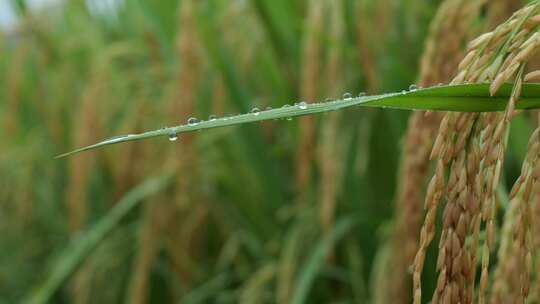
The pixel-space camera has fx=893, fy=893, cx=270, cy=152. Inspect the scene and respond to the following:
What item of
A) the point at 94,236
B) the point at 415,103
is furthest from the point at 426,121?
the point at 94,236

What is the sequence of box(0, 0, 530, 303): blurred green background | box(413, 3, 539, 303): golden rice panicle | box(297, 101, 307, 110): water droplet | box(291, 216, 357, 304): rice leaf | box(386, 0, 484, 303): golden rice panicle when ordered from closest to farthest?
box(413, 3, 539, 303): golden rice panicle < box(297, 101, 307, 110): water droplet < box(386, 0, 484, 303): golden rice panicle < box(291, 216, 357, 304): rice leaf < box(0, 0, 530, 303): blurred green background

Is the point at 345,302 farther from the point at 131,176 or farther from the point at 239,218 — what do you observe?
the point at 131,176

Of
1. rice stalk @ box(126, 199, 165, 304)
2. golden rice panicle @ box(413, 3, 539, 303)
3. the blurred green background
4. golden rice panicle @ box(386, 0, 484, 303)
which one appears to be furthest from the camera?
rice stalk @ box(126, 199, 165, 304)

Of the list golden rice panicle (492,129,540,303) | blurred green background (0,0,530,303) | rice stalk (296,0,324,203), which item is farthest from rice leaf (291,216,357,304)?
golden rice panicle (492,129,540,303)

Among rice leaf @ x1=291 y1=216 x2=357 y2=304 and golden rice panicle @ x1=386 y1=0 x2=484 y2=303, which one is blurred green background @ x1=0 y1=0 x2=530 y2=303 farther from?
golden rice panicle @ x1=386 y1=0 x2=484 y2=303

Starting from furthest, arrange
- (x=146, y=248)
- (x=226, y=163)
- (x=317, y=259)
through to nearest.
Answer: (x=226, y=163) → (x=146, y=248) → (x=317, y=259)

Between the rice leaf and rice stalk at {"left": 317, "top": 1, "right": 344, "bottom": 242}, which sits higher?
rice stalk at {"left": 317, "top": 1, "right": 344, "bottom": 242}

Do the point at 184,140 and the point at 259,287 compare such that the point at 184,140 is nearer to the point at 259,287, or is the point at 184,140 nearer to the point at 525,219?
the point at 259,287
